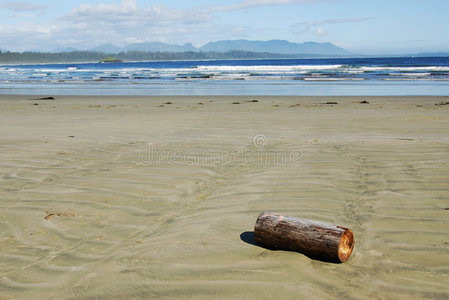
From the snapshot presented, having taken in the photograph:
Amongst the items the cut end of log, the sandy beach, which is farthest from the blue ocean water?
the cut end of log

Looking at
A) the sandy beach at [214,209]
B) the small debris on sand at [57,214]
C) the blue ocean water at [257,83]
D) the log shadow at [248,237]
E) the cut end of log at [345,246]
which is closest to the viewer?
the sandy beach at [214,209]

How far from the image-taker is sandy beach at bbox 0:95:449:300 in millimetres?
2732

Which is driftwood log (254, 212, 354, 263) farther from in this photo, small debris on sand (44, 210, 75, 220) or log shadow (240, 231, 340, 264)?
small debris on sand (44, 210, 75, 220)

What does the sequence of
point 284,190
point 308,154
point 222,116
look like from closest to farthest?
point 284,190 → point 308,154 → point 222,116

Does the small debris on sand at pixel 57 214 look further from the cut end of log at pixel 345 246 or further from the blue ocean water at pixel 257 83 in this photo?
the blue ocean water at pixel 257 83

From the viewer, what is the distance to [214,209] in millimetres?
4074

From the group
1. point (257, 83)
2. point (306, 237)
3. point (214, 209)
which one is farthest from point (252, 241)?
point (257, 83)

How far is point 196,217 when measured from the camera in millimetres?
3877

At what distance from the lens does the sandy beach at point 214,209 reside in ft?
8.96

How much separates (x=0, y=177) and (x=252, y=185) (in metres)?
3.16

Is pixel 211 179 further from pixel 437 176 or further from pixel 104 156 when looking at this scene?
pixel 437 176

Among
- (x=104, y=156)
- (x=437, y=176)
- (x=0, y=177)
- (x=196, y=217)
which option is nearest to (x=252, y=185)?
(x=196, y=217)

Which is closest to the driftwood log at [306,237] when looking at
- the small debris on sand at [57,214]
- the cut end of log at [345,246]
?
the cut end of log at [345,246]

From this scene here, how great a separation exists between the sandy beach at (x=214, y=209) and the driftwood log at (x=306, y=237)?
0.09 metres
